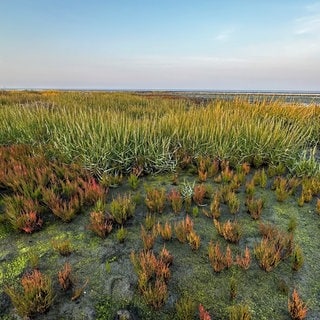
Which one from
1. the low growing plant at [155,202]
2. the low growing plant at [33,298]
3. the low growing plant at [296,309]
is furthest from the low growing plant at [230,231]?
the low growing plant at [33,298]

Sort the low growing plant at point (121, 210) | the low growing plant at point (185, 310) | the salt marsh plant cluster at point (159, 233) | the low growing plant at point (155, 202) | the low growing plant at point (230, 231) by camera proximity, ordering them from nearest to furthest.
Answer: the low growing plant at point (185, 310)
the salt marsh plant cluster at point (159, 233)
the low growing plant at point (230, 231)
the low growing plant at point (121, 210)
the low growing plant at point (155, 202)

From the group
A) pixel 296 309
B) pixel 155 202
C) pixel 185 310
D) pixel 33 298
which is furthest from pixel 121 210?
pixel 296 309

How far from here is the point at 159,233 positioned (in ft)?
14.4

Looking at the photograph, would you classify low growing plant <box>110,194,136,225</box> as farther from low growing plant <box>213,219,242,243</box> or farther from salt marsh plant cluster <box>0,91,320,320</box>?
low growing plant <box>213,219,242,243</box>

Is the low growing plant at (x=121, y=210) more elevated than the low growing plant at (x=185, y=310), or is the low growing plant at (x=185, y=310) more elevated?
the low growing plant at (x=121, y=210)

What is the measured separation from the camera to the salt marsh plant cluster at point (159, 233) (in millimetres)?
3301

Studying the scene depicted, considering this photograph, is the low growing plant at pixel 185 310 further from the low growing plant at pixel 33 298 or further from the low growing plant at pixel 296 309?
the low growing plant at pixel 33 298

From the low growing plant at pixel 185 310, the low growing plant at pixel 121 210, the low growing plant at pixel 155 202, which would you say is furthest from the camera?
the low growing plant at pixel 155 202

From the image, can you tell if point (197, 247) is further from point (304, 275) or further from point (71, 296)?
point (71, 296)

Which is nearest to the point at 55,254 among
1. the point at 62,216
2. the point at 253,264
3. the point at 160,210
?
the point at 62,216

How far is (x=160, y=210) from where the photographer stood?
5.00m

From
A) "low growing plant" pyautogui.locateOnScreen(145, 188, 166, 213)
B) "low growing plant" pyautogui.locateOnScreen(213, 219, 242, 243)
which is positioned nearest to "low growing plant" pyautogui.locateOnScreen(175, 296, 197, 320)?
"low growing plant" pyautogui.locateOnScreen(213, 219, 242, 243)

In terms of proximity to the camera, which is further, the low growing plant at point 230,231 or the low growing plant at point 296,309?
the low growing plant at point 230,231

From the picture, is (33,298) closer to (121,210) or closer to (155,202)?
(121,210)
